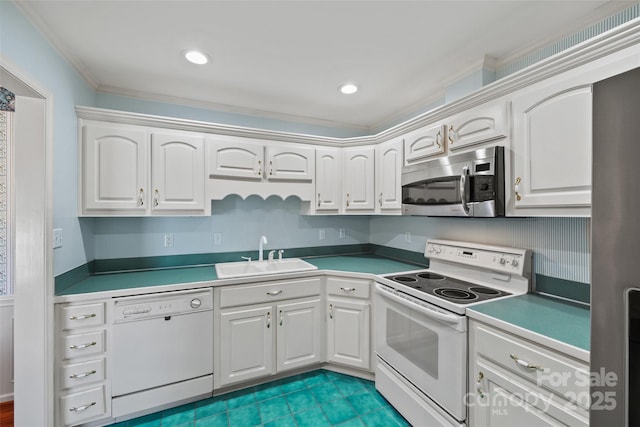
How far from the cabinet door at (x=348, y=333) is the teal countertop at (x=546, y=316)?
1.00 meters

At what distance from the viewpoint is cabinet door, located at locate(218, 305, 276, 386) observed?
2.08 m

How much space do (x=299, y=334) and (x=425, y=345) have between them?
104 centimetres

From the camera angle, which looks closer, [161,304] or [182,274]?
[161,304]

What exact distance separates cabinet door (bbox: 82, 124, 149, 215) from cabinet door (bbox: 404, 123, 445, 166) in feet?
6.98

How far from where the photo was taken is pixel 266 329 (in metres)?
2.20

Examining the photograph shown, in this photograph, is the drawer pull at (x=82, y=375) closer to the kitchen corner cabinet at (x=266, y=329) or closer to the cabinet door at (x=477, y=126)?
the kitchen corner cabinet at (x=266, y=329)

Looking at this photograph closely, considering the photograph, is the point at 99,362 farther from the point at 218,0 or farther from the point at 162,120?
the point at 218,0

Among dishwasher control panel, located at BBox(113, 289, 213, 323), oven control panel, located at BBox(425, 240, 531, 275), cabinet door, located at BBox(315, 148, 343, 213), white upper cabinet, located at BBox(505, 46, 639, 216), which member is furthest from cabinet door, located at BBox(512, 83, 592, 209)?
dishwasher control panel, located at BBox(113, 289, 213, 323)

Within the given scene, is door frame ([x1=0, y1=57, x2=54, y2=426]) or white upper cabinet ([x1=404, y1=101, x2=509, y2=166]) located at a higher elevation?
white upper cabinet ([x1=404, y1=101, x2=509, y2=166])

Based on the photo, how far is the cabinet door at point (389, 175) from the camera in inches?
96.8

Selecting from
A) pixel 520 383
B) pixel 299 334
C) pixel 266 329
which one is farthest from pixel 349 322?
pixel 520 383

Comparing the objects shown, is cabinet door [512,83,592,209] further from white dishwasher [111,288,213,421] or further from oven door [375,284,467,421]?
white dishwasher [111,288,213,421]

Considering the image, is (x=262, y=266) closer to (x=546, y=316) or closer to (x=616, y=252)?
(x=546, y=316)

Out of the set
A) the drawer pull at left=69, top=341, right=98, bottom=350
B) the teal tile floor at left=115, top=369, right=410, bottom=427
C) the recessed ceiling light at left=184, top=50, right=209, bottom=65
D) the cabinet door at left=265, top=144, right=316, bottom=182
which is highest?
the recessed ceiling light at left=184, top=50, right=209, bottom=65
